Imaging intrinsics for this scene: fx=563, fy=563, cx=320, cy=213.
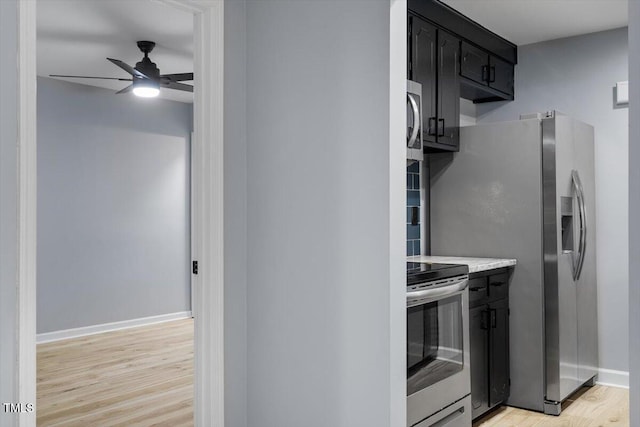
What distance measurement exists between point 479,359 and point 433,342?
0.72 meters

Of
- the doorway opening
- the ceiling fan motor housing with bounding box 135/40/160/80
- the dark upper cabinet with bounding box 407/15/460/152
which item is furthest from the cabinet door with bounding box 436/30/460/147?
the ceiling fan motor housing with bounding box 135/40/160/80

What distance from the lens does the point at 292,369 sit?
2.39m

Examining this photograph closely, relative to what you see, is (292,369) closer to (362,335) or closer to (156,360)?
(362,335)

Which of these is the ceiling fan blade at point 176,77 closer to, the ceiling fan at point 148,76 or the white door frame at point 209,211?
the ceiling fan at point 148,76

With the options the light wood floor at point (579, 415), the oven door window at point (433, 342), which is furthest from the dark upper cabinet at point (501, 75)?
the light wood floor at point (579, 415)

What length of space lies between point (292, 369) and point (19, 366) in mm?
1037

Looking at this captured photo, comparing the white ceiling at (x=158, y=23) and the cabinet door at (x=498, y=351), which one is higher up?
the white ceiling at (x=158, y=23)

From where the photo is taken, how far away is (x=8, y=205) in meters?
1.88

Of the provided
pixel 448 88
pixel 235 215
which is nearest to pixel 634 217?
pixel 235 215

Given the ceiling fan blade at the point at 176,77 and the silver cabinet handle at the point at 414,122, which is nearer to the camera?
the silver cabinet handle at the point at 414,122

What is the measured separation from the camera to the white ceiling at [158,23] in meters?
3.47

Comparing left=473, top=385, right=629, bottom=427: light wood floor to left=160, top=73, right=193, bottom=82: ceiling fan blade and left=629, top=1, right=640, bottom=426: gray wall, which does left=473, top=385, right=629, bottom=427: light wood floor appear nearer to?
left=629, top=1, right=640, bottom=426: gray wall

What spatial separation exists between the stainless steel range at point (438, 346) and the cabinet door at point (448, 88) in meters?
0.98

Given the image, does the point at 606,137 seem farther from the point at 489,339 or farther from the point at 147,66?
the point at 147,66
